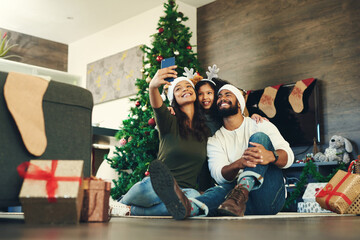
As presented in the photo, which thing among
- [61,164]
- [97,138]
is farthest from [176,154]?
[97,138]

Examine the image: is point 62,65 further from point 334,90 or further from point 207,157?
point 207,157

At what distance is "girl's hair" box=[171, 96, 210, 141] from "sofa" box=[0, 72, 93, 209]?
0.88 m

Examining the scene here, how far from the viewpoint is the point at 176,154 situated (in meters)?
2.42

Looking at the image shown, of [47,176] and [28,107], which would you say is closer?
[47,176]

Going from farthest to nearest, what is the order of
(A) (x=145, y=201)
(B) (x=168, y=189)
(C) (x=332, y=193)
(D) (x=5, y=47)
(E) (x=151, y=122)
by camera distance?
(D) (x=5, y=47) < (E) (x=151, y=122) < (C) (x=332, y=193) < (A) (x=145, y=201) < (B) (x=168, y=189)

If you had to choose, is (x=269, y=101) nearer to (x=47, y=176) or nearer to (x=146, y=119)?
(x=146, y=119)

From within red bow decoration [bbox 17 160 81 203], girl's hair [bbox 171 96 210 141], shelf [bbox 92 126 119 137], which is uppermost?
shelf [bbox 92 126 119 137]

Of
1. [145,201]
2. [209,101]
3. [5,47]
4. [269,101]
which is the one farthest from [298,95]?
[5,47]

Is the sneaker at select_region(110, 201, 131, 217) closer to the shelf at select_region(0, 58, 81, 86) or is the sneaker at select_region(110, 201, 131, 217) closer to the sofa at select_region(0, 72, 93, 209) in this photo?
the sofa at select_region(0, 72, 93, 209)

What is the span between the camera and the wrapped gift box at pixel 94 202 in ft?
4.99

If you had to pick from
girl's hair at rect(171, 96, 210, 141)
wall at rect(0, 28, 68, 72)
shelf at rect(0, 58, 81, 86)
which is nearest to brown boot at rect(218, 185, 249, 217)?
girl's hair at rect(171, 96, 210, 141)

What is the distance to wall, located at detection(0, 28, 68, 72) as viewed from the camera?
7.17 m

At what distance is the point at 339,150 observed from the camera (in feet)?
13.6

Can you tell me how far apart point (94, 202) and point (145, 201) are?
2.72 ft
